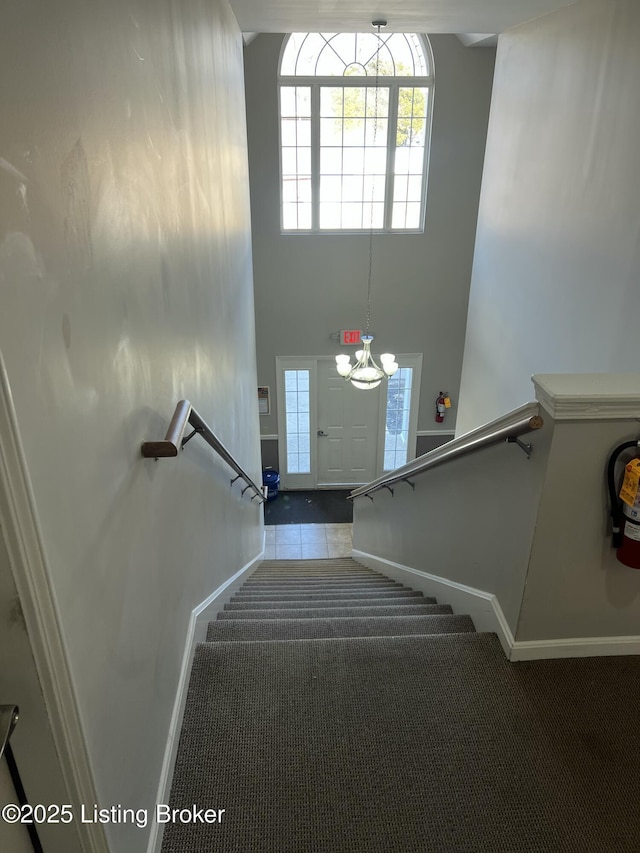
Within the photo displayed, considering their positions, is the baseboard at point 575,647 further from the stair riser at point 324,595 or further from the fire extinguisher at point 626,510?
the stair riser at point 324,595

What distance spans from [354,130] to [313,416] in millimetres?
3493

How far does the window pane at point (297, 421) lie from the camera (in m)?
7.83

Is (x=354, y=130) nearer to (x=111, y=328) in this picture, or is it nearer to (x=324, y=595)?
(x=324, y=595)

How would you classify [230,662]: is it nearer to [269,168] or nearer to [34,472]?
[34,472]

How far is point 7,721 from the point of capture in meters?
0.93

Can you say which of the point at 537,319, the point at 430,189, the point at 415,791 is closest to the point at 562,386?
the point at 415,791

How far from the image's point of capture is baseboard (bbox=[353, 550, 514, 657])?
2324 mm

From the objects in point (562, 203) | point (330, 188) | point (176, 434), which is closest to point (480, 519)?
point (176, 434)

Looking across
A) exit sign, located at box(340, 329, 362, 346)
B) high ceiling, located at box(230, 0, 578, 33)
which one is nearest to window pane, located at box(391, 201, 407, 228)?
exit sign, located at box(340, 329, 362, 346)

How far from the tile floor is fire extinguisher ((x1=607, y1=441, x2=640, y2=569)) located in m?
4.69

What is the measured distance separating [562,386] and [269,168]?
5.82 m

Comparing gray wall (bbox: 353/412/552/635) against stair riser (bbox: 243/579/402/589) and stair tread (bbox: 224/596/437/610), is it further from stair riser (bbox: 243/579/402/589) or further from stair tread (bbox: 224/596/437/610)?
stair riser (bbox: 243/579/402/589)

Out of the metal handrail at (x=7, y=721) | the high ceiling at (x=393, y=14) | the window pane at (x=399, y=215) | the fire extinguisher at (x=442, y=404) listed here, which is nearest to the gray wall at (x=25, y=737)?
the metal handrail at (x=7, y=721)

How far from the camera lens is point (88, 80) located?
1.10m
